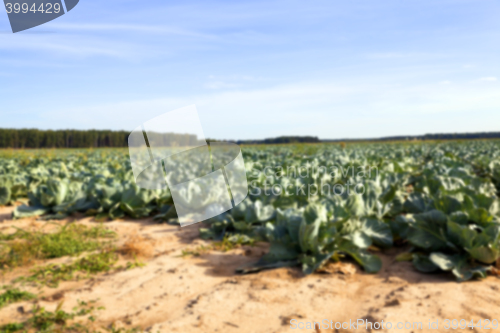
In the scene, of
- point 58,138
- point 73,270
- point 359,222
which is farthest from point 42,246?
point 58,138

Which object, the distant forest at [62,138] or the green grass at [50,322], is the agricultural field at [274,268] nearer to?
the green grass at [50,322]

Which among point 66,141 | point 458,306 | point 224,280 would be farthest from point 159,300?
point 66,141

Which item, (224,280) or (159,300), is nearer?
(159,300)

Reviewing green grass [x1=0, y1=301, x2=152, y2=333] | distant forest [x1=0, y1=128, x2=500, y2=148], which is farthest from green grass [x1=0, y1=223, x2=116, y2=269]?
distant forest [x1=0, y1=128, x2=500, y2=148]

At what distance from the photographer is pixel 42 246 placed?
387cm

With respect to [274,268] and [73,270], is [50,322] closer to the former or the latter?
[73,270]

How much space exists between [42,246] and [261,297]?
2.56 meters

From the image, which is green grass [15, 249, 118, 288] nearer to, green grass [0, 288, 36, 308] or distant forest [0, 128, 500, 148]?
green grass [0, 288, 36, 308]

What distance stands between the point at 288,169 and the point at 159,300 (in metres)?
5.66

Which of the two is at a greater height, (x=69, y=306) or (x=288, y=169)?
(x=288, y=169)

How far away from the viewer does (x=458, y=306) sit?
7.90 ft

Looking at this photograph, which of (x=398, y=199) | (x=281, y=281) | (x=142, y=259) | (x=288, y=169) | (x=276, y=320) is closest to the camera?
(x=276, y=320)

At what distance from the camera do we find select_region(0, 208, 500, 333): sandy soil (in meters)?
2.34

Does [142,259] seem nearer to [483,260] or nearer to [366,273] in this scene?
[366,273]
